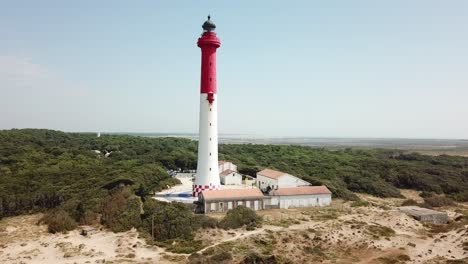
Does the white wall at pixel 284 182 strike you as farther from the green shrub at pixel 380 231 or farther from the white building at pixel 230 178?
the green shrub at pixel 380 231

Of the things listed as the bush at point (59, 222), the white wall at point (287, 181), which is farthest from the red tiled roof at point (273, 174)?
the bush at point (59, 222)

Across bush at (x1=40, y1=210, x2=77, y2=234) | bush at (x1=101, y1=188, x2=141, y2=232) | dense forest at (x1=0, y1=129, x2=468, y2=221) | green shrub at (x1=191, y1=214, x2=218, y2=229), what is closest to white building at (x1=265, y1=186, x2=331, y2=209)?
dense forest at (x1=0, y1=129, x2=468, y2=221)

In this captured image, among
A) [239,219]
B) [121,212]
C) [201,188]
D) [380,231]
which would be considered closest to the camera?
[380,231]

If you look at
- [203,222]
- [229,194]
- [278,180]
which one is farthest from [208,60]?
[278,180]

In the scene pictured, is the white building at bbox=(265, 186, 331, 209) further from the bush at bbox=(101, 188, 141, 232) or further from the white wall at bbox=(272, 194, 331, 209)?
the bush at bbox=(101, 188, 141, 232)

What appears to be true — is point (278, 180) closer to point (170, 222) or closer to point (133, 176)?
point (170, 222)
